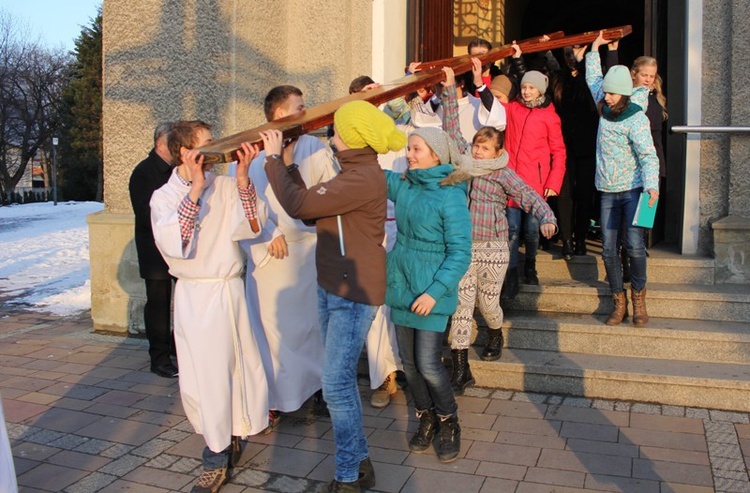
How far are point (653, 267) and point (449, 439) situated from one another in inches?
110

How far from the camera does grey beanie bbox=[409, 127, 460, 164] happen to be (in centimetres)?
366

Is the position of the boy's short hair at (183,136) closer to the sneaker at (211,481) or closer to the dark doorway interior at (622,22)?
the sneaker at (211,481)

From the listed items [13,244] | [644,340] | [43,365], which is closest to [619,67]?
[644,340]

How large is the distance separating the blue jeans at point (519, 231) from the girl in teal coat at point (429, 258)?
1678 millimetres

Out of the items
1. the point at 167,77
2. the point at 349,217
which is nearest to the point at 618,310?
the point at 349,217

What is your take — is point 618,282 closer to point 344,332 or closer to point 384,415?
point 384,415

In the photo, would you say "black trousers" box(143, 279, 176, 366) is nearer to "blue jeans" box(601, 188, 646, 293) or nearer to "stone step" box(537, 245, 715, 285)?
"stone step" box(537, 245, 715, 285)

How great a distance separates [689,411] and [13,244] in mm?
15091

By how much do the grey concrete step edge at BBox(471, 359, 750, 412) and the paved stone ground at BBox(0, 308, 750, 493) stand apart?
0.20 feet

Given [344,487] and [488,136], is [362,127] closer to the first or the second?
[488,136]

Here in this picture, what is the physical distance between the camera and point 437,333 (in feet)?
12.2

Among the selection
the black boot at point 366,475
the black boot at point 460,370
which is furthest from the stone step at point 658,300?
the black boot at point 366,475

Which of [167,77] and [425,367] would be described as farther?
[167,77]

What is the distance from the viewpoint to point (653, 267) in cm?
579
